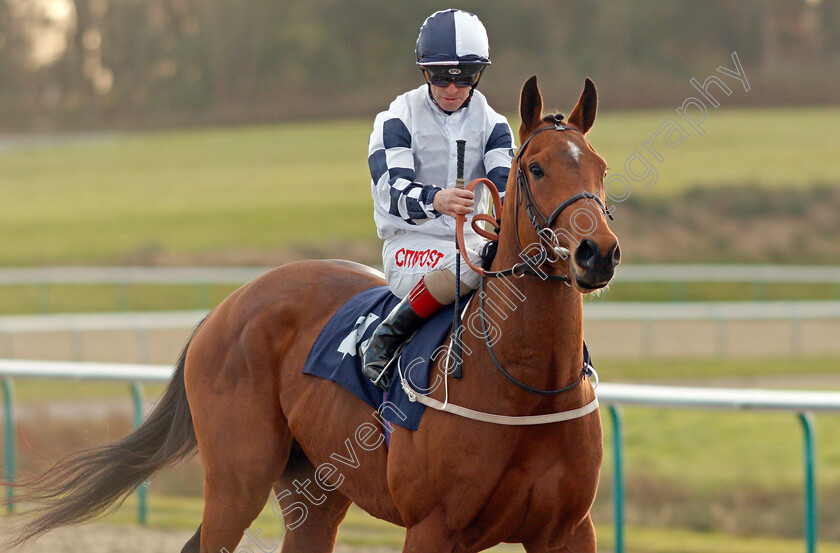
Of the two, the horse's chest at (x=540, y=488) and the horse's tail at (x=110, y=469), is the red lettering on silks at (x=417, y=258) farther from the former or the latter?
the horse's tail at (x=110, y=469)

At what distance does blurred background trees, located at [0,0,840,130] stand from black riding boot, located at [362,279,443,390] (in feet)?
107

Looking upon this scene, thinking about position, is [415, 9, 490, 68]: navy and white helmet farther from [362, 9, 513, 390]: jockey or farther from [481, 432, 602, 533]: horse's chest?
[481, 432, 602, 533]: horse's chest

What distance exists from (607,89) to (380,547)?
33629 mm

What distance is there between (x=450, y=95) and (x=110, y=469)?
6.62 ft

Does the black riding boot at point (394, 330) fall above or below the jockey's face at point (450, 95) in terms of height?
below

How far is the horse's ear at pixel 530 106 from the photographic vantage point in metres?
2.91

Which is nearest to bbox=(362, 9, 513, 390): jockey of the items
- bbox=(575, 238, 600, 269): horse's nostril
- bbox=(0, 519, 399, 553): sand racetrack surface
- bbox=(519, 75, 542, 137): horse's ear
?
bbox=(519, 75, 542, 137): horse's ear

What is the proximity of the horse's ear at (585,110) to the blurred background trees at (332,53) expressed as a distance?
108ft

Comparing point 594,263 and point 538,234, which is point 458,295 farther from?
point 594,263

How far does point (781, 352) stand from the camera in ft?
40.6

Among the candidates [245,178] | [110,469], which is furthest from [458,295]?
[245,178]

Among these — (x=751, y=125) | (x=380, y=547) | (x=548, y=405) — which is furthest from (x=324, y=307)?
(x=751, y=125)

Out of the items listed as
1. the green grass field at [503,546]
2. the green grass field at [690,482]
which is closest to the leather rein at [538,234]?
the green grass field at [690,482]

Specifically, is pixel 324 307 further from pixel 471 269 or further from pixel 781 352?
pixel 781 352
